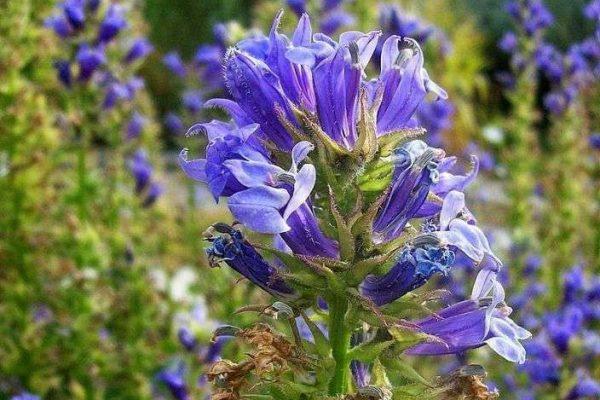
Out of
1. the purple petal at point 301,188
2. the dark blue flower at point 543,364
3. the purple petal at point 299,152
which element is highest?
the dark blue flower at point 543,364

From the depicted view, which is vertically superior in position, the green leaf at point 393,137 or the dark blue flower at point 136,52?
the dark blue flower at point 136,52

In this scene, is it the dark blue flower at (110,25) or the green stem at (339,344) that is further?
the dark blue flower at (110,25)

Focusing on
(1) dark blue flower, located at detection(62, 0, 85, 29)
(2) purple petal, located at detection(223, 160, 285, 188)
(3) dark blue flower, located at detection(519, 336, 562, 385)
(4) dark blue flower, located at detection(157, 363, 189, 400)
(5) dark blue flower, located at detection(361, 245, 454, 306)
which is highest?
(1) dark blue flower, located at detection(62, 0, 85, 29)

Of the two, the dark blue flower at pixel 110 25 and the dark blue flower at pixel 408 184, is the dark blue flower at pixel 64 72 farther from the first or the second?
the dark blue flower at pixel 408 184

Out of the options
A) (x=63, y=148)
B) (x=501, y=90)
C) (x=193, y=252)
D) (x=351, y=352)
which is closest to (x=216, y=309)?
(x=63, y=148)

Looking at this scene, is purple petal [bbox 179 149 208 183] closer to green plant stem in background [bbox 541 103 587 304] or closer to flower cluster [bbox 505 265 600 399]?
flower cluster [bbox 505 265 600 399]

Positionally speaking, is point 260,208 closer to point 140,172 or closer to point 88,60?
point 88,60

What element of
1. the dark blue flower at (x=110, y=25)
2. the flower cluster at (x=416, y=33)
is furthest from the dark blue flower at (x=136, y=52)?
the flower cluster at (x=416, y=33)

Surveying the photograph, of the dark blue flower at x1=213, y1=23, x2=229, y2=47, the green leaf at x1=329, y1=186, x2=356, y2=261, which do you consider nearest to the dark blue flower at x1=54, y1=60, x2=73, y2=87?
the dark blue flower at x1=213, y1=23, x2=229, y2=47

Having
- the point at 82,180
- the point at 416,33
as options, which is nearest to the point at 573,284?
the point at 416,33
